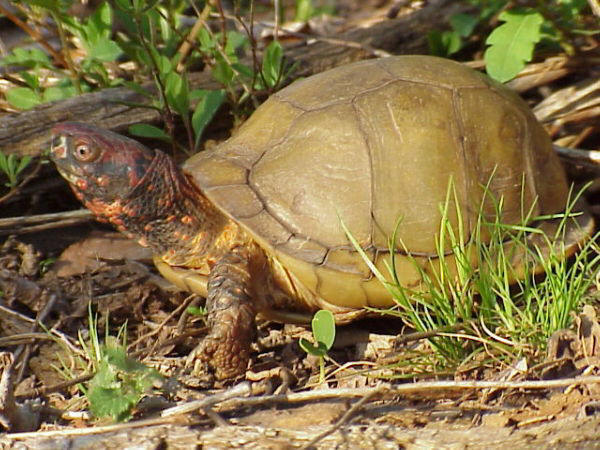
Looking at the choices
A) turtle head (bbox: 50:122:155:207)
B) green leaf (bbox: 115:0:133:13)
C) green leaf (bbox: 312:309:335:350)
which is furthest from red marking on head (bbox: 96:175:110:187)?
green leaf (bbox: 312:309:335:350)

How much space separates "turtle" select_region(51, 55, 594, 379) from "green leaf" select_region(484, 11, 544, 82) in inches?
11.2

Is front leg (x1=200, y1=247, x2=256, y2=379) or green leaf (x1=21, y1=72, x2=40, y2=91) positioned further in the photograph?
green leaf (x1=21, y1=72, x2=40, y2=91)

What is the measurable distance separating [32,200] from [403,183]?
1.55 metres

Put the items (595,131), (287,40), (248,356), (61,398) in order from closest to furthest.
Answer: (61,398) < (248,356) < (595,131) < (287,40)

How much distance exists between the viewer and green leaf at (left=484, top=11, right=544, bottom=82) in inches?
120

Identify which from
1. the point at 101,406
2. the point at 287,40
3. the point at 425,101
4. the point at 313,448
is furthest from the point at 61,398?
the point at 287,40

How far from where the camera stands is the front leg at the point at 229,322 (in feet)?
7.84

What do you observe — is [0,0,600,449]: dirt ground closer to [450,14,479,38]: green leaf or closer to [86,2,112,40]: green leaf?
[86,2,112,40]: green leaf

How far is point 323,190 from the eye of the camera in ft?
8.41

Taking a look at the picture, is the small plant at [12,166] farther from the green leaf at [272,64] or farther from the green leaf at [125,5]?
the green leaf at [272,64]

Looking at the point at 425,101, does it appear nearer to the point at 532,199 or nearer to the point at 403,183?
the point at 403,183

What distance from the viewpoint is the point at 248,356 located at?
2477 mm


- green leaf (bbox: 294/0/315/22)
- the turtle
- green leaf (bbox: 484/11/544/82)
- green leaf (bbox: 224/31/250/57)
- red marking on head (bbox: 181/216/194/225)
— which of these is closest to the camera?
the turtle

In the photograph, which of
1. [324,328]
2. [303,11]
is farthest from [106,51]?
[303,11]
